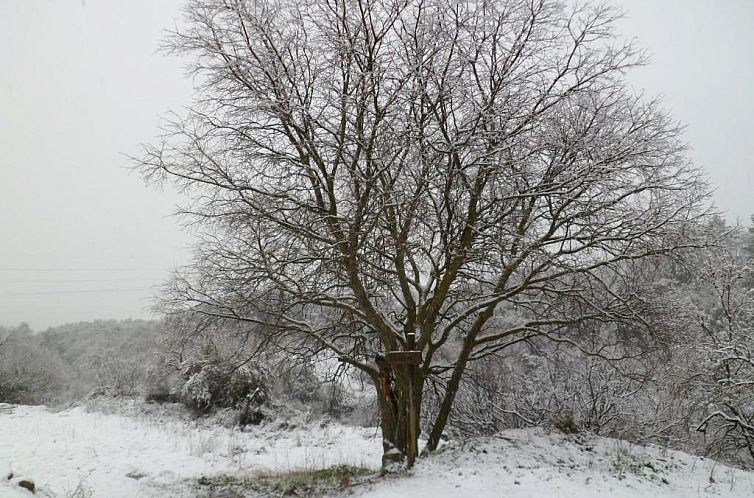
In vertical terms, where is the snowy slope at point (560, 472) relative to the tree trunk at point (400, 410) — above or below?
below

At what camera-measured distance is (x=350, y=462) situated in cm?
1056

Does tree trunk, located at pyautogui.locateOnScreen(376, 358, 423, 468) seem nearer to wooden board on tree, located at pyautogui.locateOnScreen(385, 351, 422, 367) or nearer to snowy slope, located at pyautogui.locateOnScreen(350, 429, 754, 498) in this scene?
snowy slope, located at pyautogui.locateOnScreen(350, 429, 754, 498)

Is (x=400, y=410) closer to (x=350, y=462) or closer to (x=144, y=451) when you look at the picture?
(x=350, y=462)

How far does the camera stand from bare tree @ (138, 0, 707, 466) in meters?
6.63

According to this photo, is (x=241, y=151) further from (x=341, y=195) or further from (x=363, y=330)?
(x=363, y=330)

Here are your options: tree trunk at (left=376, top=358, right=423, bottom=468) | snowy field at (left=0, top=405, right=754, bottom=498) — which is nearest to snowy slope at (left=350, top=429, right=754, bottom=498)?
snowy field at (left=0, top=405, right=754, bottom=498)

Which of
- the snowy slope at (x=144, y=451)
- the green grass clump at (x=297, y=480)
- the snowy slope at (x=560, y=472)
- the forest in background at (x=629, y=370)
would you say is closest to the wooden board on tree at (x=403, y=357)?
the snowy slope at (x=560, y=472)

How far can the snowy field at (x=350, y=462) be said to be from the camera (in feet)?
19.8

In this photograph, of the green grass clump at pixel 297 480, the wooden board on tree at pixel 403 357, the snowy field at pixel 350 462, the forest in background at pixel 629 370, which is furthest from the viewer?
the forest in background at pixel 629 370

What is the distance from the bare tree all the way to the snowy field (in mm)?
1500

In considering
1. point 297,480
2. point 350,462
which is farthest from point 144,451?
point 297,480

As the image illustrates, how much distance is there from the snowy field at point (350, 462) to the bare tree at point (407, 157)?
1.50 meters

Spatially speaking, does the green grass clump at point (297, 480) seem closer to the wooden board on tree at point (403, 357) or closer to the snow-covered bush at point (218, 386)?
the wooden board on tree at point (403, 357)

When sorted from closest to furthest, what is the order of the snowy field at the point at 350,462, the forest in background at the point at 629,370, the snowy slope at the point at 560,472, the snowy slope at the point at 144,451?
the snowy slope at the point at 560,472
the snowy field at the point at 350,462
the forest in background at the point at 629,370
the snowy slope at the point at 144,451
